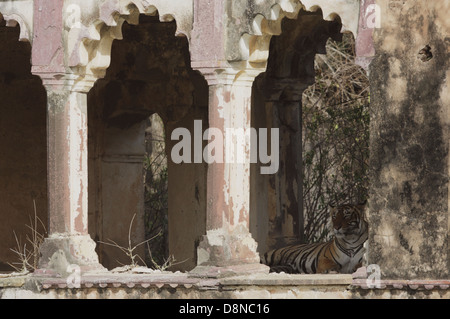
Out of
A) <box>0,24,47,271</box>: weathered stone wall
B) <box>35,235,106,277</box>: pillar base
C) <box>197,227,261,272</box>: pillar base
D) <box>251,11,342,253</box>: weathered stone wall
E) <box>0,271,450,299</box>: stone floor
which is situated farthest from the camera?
<box>0,24,47,271</box>: weathered stone wall

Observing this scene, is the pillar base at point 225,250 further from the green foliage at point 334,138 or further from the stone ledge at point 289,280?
the green foliage at point 334,138

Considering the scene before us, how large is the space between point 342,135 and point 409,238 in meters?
6.16

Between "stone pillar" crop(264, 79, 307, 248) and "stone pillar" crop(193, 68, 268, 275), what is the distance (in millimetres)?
3089

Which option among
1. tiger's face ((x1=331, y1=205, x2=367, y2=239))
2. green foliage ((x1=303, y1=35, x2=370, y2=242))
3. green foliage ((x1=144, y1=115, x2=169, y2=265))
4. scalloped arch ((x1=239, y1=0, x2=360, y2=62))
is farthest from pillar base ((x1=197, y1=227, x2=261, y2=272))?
green foliage ((x1=144, y1=115, x2=169, y2=265))

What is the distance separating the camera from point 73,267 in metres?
11.9

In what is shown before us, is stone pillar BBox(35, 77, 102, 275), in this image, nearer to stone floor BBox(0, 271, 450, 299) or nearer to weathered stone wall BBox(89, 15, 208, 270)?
stone floor BBox(0, 271, 450, 299)

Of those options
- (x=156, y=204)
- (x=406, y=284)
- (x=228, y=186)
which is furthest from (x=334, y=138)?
(x=406, y=284)

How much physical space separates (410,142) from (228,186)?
1.75m

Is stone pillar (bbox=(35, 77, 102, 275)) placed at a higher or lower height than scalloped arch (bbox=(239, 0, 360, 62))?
lower

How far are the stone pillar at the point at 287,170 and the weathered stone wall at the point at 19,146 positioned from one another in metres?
2.92

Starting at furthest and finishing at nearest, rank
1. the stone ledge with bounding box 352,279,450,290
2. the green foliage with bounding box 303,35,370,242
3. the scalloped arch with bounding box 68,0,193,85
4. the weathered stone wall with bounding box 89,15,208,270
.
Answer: the green foliage with bounding box 303,35,370,242 < the weathered stone wall with bounding box 89,15,208,270 < the scalloped arch with bounding box 68,0,193,85 < the stone ledge with bounding box 352,279,450,290

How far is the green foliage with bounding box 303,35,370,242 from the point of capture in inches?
653

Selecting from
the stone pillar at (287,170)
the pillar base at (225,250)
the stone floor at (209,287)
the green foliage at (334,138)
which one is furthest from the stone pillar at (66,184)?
the green foliage at (334,138)
